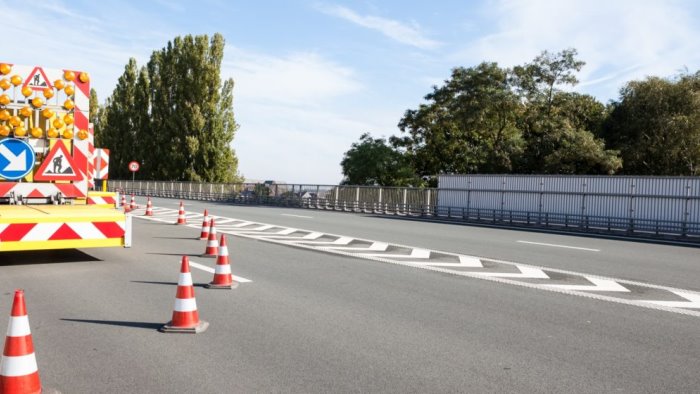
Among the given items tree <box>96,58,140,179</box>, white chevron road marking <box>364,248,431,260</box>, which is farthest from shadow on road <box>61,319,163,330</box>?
tree <box>96,58,140,179</box>

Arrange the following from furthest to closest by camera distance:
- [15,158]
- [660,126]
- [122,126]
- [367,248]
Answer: [122,126] < [660,126] < [367,248] < [15,158]

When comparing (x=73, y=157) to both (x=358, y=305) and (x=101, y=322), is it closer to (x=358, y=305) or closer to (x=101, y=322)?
(x=101, y=322)

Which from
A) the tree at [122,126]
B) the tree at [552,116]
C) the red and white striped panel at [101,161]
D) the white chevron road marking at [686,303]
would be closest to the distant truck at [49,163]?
the red and white striped panel at [101,161]

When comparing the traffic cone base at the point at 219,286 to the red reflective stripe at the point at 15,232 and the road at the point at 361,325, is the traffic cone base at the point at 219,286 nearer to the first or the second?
the road at the point at 361,325

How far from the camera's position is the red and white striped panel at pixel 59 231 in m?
8.68

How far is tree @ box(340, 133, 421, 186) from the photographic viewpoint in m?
54.4

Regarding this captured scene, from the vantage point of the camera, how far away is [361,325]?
6.07m

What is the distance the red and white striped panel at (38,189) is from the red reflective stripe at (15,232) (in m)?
1.59

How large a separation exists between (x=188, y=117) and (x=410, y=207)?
32.3 meters

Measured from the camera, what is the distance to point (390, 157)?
54875 mm

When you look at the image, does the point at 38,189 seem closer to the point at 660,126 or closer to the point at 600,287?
the point at 600,287

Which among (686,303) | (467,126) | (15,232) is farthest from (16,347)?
(467,126)

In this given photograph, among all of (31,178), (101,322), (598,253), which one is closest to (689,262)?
(598,253)

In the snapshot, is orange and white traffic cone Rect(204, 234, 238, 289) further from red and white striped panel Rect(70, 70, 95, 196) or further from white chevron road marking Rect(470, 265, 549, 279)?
white chevron road marking Rect(470, 265, 549, 279)
